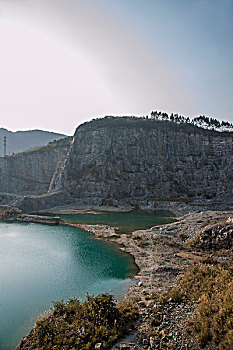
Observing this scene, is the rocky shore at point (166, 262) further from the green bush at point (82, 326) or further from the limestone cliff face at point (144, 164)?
the limestone cliff face at point (144, 164)

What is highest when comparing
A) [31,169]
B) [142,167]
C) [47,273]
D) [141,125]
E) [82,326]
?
[141,125]

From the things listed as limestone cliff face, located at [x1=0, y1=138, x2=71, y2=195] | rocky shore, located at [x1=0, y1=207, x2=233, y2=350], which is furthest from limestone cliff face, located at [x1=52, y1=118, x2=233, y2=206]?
rocky shore, located at [x1=0, y1=207, x2=233, y2=350]

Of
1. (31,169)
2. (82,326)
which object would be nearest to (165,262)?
(82,326)

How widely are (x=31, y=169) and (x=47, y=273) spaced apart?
300 feet

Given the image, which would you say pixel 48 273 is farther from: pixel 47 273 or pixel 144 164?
pixel 144 164

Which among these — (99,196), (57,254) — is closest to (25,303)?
(57,254)

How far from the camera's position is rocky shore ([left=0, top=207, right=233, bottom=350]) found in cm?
1201

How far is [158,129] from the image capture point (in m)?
99.6

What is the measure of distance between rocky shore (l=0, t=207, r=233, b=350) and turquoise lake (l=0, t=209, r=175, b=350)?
197cm

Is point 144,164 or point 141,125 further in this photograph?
point 141,125

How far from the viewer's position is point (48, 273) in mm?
25141

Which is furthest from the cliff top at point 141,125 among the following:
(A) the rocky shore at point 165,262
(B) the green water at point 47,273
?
(B) the green water at point 47,273

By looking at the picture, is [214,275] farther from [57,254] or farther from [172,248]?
[57,254]

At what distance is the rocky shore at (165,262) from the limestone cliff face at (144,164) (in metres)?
40.3
